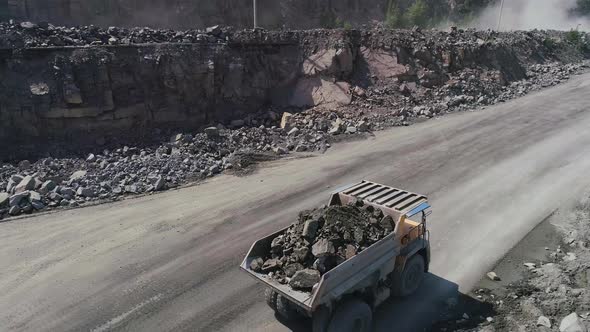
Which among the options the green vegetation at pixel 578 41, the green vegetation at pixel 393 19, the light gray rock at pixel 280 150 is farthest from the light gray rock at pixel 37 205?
the green vegetation at pixel 578 41

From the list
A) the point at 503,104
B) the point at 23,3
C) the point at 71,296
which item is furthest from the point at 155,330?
the point at 23,3

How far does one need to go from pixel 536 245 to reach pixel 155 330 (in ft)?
26.4

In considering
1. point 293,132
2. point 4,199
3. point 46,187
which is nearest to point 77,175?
point 46,187

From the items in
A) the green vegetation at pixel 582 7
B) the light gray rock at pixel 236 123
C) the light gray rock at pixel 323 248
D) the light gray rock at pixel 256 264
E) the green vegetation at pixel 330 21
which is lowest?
the light gray rock at pixel 236 123

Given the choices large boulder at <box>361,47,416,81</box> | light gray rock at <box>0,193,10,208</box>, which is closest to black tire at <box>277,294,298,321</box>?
light gray rock at <box>0,193,10,208</box>

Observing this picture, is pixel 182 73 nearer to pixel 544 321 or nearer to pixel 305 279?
pixel 305 279

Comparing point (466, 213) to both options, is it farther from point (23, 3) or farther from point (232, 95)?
point (23, 3)

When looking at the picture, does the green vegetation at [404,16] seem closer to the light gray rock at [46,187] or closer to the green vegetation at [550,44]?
the green vegetation at [550,44]

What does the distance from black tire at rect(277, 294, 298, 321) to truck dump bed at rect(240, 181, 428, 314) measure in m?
0.59

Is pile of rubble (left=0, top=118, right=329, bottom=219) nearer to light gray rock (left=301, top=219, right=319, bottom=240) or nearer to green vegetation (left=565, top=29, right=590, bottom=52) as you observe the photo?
light gray rock (left=301, top=219, right=319, bottom=240)

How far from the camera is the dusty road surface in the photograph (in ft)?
24.8

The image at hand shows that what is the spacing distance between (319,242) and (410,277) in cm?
215

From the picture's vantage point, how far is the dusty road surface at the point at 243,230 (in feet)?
24.8

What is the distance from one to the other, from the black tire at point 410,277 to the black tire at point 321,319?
175 centimetres
